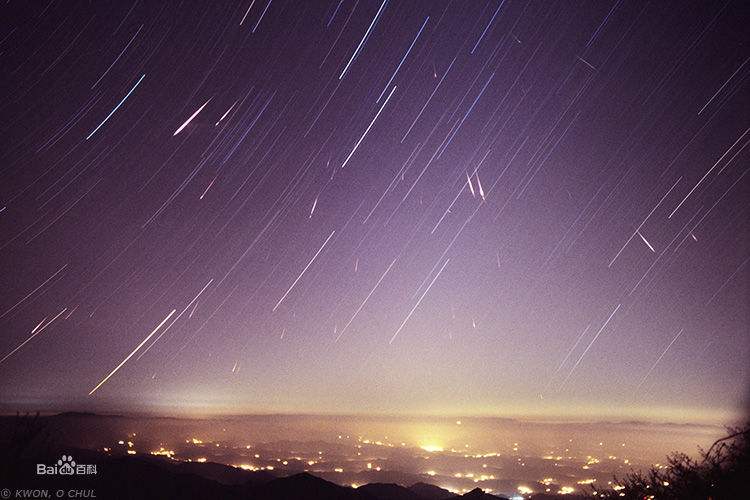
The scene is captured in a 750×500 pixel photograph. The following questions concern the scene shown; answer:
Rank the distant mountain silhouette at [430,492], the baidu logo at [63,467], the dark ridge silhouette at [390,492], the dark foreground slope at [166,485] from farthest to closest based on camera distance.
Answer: the distant mountain silhouette at [430,492]
the dark ridge silhouette at [390,492]
the dark foreground slope at [166,485]
the baidu logo at [63,467]

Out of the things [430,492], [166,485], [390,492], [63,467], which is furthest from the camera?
[430,492]

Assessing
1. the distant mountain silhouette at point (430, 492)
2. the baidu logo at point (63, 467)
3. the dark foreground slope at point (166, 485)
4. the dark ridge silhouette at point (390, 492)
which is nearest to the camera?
the baidu logo at point (63, 467)

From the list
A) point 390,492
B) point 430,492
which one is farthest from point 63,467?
point 430,492

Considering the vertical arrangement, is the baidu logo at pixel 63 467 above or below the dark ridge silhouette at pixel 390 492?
above

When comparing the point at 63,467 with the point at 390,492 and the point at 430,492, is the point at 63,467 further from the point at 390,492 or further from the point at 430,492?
the point at 430,492

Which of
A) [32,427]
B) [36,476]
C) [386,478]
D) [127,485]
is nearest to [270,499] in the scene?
[127,485]

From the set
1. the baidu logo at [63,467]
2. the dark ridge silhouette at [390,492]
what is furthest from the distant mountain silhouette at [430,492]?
the baidu logo at [63,467]

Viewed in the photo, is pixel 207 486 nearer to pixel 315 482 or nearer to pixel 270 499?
pixel 270 499

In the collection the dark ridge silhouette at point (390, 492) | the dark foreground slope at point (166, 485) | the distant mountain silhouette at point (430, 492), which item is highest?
the dark foreground slope at point (166, 485)

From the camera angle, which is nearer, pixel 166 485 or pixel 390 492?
pixel 166 485

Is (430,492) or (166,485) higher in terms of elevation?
(166,485)

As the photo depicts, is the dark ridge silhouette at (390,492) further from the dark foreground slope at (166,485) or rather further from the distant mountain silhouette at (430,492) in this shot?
the dark foreground slope at (166,485)

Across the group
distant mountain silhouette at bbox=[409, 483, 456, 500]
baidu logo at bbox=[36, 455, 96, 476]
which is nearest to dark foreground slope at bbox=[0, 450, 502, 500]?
baidu logo at bbox=[36, 455, 96, 476]

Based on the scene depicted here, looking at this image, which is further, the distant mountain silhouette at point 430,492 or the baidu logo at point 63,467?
the distant mountain silhouette at point 430,492
